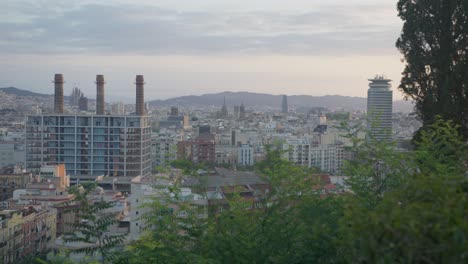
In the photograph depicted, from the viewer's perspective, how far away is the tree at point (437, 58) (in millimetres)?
6801

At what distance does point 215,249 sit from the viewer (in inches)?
124

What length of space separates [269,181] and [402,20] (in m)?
4.41

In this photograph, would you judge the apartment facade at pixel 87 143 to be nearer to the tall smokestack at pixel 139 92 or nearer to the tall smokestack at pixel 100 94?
the tall smokestack at pixel 139 92

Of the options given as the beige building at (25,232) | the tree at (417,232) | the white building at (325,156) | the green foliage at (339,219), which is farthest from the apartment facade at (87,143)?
the tree at (417,232)

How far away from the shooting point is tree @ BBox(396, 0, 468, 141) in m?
6.80

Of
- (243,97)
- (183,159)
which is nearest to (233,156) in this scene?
(183,159)

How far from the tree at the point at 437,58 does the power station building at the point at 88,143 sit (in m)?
23.3

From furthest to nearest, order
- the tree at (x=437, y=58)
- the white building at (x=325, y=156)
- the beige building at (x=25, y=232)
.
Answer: the white building at (x=325, y=156)
the beige building at (x=25, y=232)
the tree at (x=437, y=58)

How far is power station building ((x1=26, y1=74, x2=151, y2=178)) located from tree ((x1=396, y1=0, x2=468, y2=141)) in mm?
23264

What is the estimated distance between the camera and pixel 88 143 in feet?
97.8

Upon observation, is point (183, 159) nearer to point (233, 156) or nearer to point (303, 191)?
point (303, 191)

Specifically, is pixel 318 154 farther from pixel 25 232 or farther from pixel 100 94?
pixel 25 232

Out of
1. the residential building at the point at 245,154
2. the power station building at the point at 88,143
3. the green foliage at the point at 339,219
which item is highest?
the green foliage at the point at 339,219

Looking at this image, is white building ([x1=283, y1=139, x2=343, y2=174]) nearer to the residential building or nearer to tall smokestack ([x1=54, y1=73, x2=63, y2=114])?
the residential building
